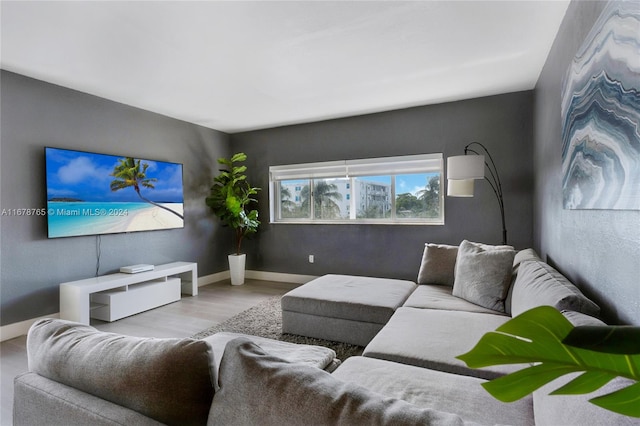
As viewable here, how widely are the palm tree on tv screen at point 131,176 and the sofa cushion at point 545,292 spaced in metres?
4.13

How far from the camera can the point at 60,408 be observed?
83 centimetres

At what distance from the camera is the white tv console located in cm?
314

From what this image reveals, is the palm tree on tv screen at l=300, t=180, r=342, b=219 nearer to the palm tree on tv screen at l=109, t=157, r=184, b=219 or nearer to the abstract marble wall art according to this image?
the palm tree on tv screen at l=109, t=157, r=184, b=219

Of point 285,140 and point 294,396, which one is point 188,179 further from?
point 294,396

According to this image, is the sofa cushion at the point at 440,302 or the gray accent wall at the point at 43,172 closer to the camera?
the sofa cushion at the point at 440,302

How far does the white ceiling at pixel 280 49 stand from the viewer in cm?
211

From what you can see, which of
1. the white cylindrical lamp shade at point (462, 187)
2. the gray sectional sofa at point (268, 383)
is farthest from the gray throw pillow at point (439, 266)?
the gray sectional sofa at point (268, 383)

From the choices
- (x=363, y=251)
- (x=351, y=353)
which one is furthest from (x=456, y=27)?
(x=363, y=251)

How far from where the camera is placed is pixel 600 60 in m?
1.36

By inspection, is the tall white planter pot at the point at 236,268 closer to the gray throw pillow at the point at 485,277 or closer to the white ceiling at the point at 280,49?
the white ceiling at the point at 280,49

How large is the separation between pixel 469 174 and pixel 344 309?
176 centimetres

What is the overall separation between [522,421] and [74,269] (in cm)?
406

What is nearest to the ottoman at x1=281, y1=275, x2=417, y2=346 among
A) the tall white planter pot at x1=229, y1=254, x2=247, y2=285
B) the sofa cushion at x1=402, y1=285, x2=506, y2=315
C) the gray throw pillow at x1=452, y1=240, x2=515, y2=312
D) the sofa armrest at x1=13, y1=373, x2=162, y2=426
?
the sofa cushion at x1=402, y1=285, x2=506, y2=315

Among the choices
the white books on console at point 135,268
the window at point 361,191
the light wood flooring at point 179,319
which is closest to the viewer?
the light wood flooring at point 179,319
